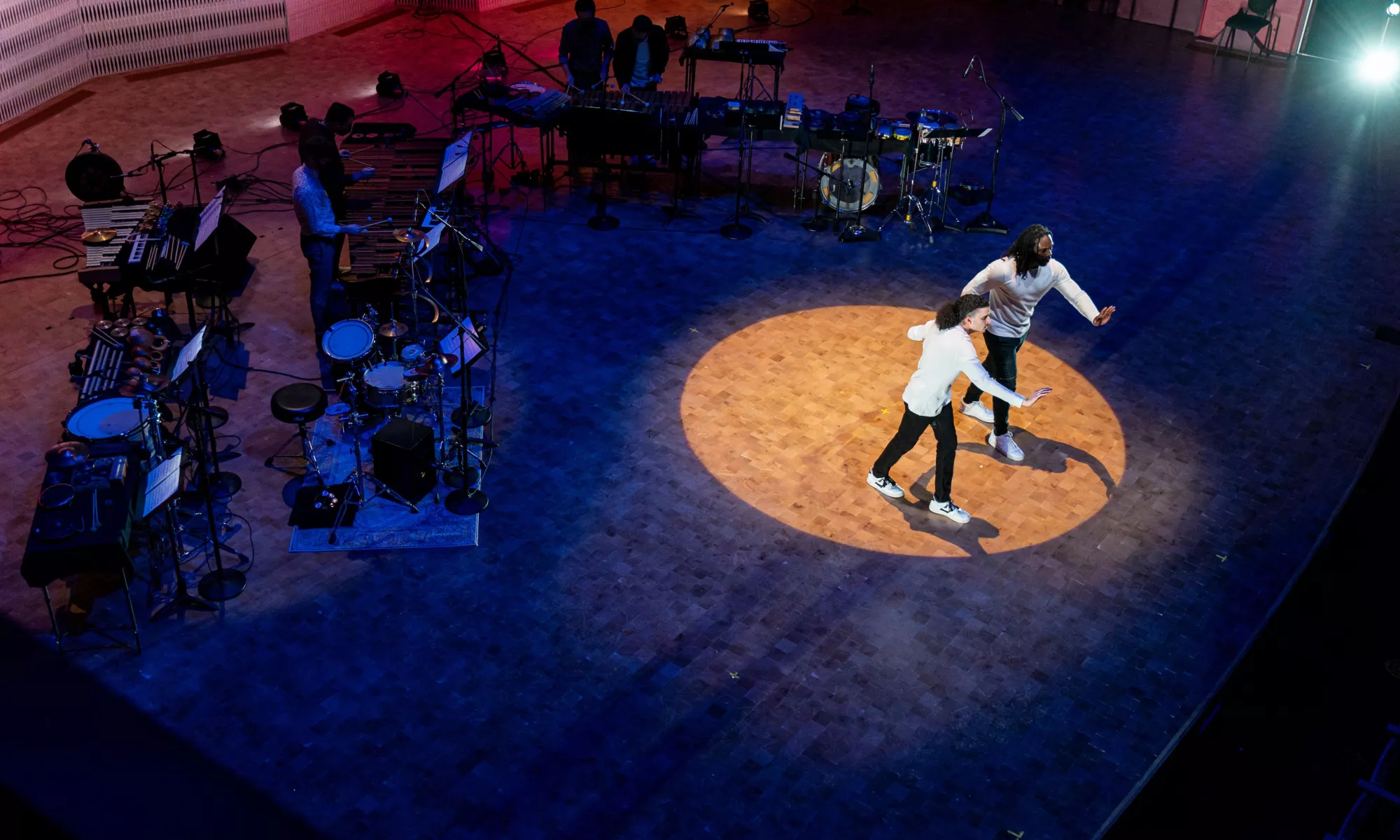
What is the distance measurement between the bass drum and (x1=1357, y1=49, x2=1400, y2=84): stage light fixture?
8018 millimetres

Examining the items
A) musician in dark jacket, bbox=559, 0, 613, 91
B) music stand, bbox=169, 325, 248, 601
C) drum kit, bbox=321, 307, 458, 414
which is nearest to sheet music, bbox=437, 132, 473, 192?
drum kit, bbox=321, 307, 458, 414

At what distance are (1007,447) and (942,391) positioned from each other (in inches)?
52.2

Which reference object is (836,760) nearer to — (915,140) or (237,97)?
(915,140)

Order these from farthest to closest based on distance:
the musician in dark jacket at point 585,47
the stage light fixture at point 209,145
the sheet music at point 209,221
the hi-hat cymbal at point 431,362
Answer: the musician in dark jacket at point 585,47 < the stage light fixture at point 209,145 < the sheet music at point 209,221 < the hi-hat cymbal at point 431,362

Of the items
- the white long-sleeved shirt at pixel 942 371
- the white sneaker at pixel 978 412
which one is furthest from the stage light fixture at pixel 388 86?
the white long-sleeved shirt at pixel 942 371

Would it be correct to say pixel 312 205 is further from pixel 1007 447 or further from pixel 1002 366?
pixel 1007 447

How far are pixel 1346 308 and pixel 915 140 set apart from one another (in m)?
3.96

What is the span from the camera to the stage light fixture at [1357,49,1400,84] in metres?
15.9

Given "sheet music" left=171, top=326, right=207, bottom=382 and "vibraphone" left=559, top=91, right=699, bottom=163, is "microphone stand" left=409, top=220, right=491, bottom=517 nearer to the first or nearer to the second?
"sheet music" left=171, top=326, right=207, bottom=382

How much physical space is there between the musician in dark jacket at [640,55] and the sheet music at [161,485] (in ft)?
23.6

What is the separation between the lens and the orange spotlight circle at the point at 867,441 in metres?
8.21

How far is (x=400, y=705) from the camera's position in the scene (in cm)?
674

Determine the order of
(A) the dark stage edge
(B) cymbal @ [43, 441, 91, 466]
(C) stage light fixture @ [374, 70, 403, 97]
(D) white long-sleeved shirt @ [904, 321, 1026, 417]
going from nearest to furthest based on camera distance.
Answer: (A) the dark stage edge < (B) cymbal @ [43, 441, 91, 466] < (D) white long-sleeved shirt @ [904, 321, 1026, 417] < (C) stage light fixture @ [374, 70, 403, 97]

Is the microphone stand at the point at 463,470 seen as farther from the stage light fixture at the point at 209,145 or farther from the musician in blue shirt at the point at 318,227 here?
the stage light fixture at the point at 209,145
